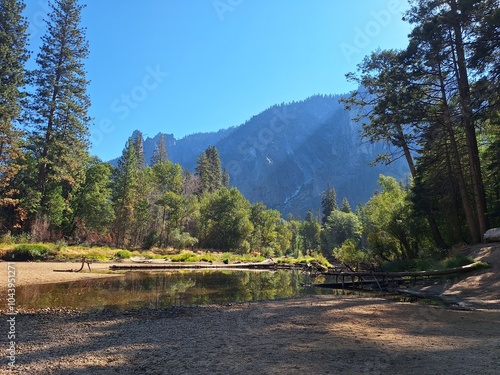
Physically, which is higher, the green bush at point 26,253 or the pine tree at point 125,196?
the pine tree at point 125,196

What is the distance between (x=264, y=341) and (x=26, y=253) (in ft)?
87.2

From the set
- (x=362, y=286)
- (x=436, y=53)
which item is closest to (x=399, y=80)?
(x=436, y=53)

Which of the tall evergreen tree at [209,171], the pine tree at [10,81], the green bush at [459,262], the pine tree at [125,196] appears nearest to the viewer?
the green bush at [459,262]

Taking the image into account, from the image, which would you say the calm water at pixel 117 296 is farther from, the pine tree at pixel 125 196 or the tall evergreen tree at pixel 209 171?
the tall evergreen tree at pixel 209 171

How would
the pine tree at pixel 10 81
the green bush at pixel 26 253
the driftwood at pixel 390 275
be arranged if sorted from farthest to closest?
the pine tree at pixel 10 81
the green bush at pixel 26 253
the driftwood at pixel 390 275

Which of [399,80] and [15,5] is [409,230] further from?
[15,5]

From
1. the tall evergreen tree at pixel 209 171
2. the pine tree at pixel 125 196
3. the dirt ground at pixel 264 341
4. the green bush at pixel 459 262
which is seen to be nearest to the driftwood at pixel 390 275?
the green bush at pixel 459 262

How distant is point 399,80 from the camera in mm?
19422

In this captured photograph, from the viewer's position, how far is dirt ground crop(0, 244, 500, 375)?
4805mm

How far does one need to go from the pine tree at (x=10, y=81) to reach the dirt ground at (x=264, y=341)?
27.4m

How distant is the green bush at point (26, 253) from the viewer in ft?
82.3

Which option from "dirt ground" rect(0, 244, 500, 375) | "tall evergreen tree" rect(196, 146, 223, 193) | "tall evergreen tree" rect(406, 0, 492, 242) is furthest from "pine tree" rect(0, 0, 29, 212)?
"tall evergreen tree" rect(196, 146, 223, 193)

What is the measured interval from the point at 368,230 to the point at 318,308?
71.4ft

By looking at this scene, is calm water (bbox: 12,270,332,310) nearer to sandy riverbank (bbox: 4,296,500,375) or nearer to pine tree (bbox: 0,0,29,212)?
sandy riverbank (bbox: 4,296,500,375)
